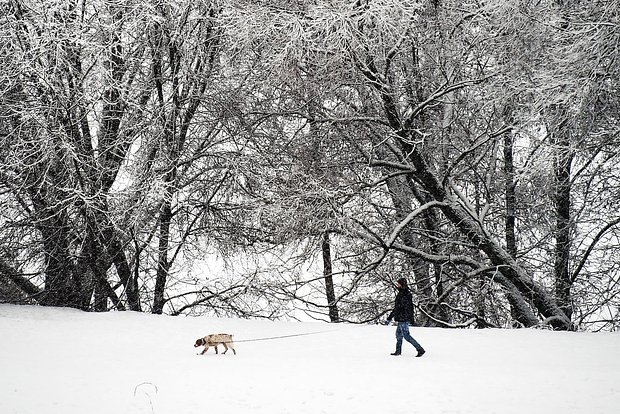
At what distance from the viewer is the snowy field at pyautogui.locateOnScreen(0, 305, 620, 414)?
7.83 m

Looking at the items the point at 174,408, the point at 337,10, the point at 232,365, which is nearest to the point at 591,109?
the point at 337,10

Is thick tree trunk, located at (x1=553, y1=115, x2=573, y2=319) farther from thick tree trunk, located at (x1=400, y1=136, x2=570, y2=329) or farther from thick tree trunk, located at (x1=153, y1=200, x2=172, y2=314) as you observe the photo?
thick tree trunk, located at (x1=153, y1=200, x2=172, y2=314)

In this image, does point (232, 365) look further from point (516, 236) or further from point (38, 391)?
point (516, 236)

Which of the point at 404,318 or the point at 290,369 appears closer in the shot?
the point at 290,369

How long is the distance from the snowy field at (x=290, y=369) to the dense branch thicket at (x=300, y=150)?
6.40 ft

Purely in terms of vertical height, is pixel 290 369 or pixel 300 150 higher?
pixel 300 150

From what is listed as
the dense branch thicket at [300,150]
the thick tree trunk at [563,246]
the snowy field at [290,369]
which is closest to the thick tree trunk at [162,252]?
the dense branch thicket at [300,150]

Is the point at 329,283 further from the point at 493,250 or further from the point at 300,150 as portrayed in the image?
the point at 493,250

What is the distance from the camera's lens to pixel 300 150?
14.9 m

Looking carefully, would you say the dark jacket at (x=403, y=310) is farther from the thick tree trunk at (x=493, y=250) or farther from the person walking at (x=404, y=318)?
the thick tree trunk at (x=493, y=250)

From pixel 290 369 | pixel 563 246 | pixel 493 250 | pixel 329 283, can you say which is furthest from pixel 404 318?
pixel 563 246

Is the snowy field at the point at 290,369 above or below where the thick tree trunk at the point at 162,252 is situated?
below

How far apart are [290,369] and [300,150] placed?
6.47m

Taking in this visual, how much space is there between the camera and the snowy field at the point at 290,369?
783cm
